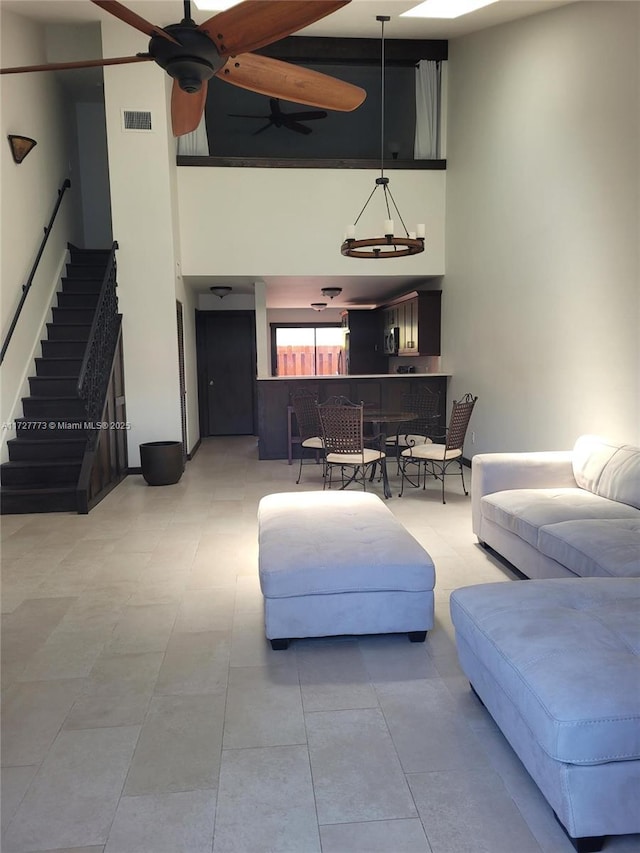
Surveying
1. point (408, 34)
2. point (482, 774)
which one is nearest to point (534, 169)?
point (408, 34)

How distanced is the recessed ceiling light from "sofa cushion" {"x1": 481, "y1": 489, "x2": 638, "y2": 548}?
461 centimetres

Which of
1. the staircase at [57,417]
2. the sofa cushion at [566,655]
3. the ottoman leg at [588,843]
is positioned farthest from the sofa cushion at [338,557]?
the staircase at [57,417]

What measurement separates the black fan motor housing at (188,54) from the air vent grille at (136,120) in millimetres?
4456

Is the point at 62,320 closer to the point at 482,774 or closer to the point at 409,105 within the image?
the point at 409,105

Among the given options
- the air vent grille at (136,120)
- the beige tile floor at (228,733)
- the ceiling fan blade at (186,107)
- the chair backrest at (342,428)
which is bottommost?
the beige tile floor at (228,733)

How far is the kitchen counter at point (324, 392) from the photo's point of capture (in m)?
7.62

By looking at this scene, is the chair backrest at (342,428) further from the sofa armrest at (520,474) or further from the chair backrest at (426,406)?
the chair backrest at (426,406)

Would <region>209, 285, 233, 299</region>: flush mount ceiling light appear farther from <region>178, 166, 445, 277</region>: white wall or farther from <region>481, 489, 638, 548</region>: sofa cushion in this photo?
<region>481, 489, 638, 548</region>: sofa cushion

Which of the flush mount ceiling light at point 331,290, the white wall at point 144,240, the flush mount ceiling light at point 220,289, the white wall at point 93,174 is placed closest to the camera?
the white wall at point 144,240

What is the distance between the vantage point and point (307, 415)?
705cm

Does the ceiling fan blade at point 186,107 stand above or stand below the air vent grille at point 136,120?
below

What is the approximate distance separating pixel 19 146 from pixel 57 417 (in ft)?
8.86

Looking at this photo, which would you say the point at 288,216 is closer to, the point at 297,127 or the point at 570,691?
the point at 297,127

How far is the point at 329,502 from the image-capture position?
3.64m
